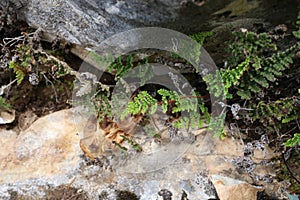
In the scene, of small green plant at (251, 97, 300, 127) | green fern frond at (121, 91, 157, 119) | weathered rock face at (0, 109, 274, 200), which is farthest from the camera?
weathered rock face at (0, 109, 274, 200)

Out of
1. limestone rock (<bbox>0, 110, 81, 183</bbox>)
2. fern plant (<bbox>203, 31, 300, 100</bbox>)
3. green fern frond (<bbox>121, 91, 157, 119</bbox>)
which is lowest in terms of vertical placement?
limestone rock (<bbox>0, 110, 81, 183</bbox>)

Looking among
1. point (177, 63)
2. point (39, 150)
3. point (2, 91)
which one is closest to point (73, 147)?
point (39, 150)

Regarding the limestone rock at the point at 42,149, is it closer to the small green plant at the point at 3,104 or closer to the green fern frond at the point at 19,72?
the small green plant at the point at 3,104

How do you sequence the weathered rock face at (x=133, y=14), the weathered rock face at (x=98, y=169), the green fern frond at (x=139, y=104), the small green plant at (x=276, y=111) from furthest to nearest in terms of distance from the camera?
1. the weathered rock face at (x=98, y=169)
2. the small green plant at (x=276, y=111)
3. the green fern frond at (x=139, y=104)
4. the weathered rock face at (x=133, y=14)

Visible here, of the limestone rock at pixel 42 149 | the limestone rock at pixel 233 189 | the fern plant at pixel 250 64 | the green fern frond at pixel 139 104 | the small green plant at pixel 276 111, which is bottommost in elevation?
the limestone rock at pixel 42 149

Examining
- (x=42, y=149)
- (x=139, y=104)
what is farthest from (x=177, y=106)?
(x=42, y=149)

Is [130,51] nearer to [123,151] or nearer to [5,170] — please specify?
[123,151]

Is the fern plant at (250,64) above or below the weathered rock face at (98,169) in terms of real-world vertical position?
above

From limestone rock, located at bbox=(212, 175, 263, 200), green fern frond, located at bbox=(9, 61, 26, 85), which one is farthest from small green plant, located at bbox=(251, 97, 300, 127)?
green fern frond, located at bbox=(9, 61, 26, 85)

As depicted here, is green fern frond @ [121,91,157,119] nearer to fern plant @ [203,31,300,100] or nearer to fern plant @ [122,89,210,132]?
fern plant @ [122,89,210,132]

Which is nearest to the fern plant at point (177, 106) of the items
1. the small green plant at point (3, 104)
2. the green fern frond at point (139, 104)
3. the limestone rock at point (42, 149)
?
the green fern frond at point (139, 104)

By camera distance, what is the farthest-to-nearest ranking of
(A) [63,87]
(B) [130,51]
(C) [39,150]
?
(A) [63,87] < (C) [39,150] < (B) [130,51]
